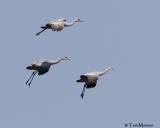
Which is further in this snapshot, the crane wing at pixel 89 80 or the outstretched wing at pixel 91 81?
the outstretched wing at pixel 91 81

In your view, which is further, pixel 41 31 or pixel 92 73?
pixel 41 31

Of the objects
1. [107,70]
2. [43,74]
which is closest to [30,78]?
[43,74]

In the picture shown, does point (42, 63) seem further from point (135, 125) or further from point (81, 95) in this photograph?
point (135, 125)

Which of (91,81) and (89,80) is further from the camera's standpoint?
(91,81)

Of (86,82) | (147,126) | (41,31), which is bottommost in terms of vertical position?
(147,126)

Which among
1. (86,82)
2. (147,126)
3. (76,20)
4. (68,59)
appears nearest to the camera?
(147,126)

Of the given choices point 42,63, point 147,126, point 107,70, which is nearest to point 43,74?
point 42,63

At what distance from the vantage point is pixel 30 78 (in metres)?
76.8

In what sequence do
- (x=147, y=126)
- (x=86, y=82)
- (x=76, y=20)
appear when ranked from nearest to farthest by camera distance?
(x=147, y=126), (x=86, y=82), (x=76, y=20)

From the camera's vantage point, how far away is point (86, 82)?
7294 centimetres

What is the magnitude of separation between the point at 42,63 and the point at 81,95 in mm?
4913

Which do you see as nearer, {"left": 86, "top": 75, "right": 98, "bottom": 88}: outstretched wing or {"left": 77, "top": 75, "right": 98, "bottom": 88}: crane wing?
{"left": 77, "top": 75, "right": 98, "bottom": 88}: crane wing

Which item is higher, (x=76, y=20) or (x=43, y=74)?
(x=76, y=20)

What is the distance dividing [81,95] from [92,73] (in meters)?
2.48
